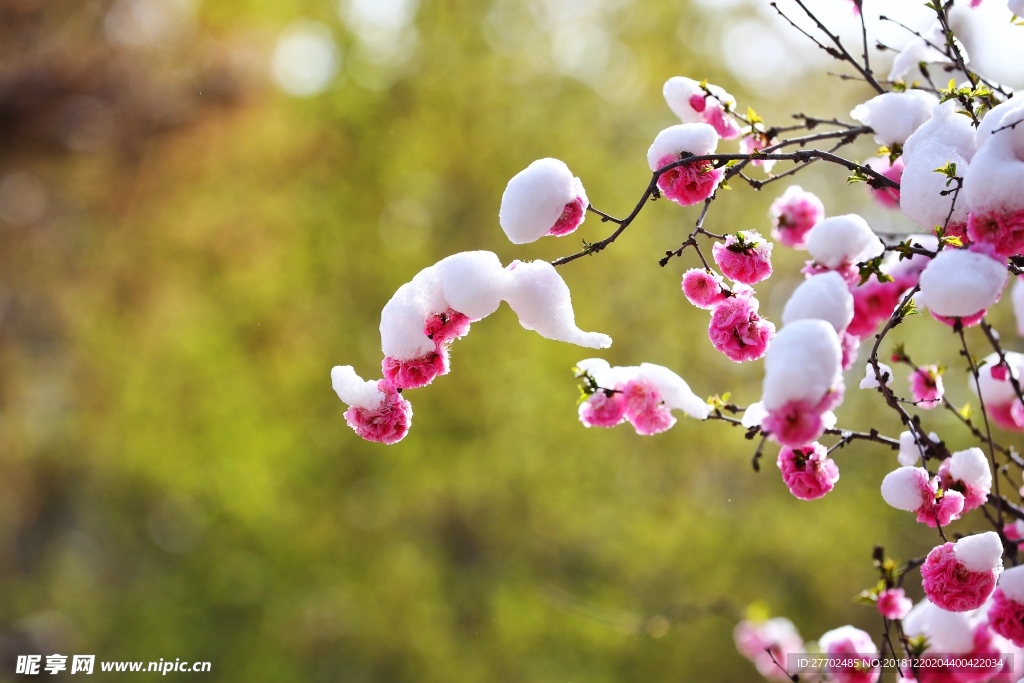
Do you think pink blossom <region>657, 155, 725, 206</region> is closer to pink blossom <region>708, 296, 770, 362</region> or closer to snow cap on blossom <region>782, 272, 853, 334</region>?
pink blossom <region>708, 296, 770, 362</region>

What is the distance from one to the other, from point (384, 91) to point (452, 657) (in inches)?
185

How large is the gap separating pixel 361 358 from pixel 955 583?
5.74m

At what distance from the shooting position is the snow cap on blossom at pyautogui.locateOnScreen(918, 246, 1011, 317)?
2.76 ft

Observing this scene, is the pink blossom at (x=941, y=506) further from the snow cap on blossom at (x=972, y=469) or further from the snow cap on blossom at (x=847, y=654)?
the snow cap on blossom at (x=847, y=654)

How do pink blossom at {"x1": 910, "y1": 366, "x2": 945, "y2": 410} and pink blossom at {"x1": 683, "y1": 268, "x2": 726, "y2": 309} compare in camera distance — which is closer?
pink blossom at {"x1": 683, "y1": 268, "x2": 726, "y2": 309}

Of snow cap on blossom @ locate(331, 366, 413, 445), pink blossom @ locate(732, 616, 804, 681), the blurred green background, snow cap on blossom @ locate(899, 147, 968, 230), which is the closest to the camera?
snow cap on blossom @ locate(899, 147, 968, 230)

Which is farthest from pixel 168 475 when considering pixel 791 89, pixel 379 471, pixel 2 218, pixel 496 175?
pixel 791 89

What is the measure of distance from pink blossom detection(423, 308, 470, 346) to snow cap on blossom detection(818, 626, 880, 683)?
1045mm

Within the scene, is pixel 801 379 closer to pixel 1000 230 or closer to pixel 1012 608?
pixel 1000 230

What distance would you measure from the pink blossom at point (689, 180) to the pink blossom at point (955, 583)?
575 millimetres

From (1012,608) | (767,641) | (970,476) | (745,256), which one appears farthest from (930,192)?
(767,641)

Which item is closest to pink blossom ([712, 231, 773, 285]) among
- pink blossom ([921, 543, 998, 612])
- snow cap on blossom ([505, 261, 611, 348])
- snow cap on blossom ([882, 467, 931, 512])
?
snow cap on blossom ([505, 261, 611, 348])

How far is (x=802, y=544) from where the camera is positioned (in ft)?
18.6

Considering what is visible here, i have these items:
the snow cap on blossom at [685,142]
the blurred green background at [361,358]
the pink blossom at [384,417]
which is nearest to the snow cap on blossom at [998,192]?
the snow cap on blossom at [685,142]
